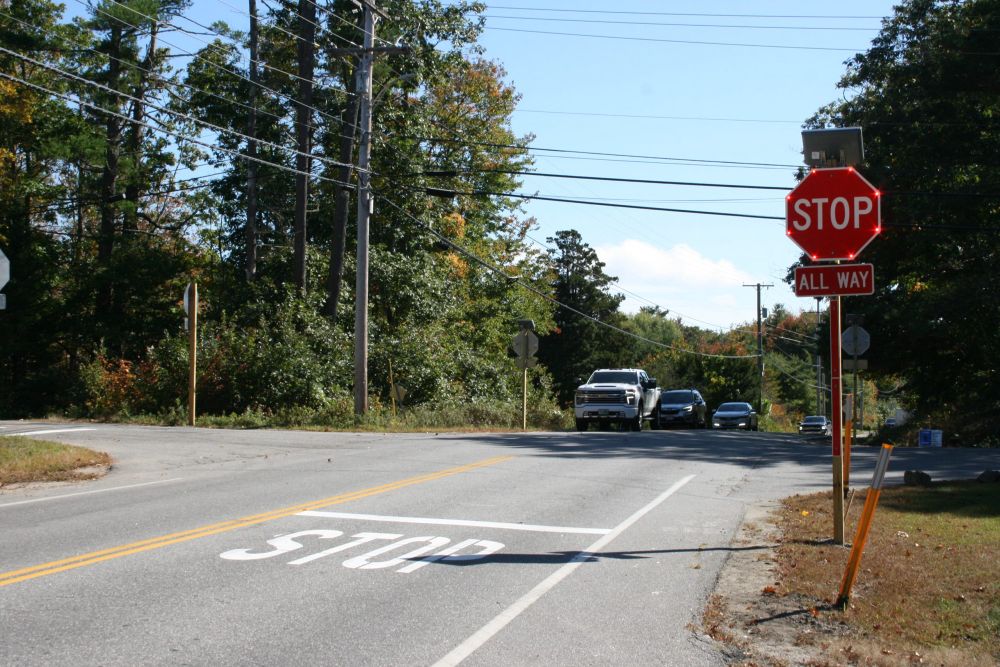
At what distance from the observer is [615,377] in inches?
1310

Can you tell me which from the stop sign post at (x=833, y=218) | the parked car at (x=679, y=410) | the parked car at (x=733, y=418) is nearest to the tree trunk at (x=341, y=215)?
the parked car at (x=679, y=410)

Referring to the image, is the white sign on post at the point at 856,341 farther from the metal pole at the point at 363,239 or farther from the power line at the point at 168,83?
the power line at the point at 168,83

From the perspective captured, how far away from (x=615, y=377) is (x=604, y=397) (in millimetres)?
2200

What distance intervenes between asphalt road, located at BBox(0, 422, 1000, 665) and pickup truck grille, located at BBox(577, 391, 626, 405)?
13335 mm

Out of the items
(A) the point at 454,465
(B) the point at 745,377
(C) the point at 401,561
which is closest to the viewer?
(C) the point at 401,561

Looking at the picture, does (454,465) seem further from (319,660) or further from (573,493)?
(319,660)

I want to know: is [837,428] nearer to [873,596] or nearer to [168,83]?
[873,596]

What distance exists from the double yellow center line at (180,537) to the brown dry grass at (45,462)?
4.93 meters

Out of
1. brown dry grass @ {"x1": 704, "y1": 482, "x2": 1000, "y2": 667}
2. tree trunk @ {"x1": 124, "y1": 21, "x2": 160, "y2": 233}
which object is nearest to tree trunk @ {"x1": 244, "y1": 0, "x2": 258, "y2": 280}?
tree trunk @ {"x1": 124, "y1": 21, "x2": 160, "y2": 233}

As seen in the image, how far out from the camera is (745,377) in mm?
75250

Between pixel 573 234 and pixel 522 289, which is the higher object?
pixel 573 234

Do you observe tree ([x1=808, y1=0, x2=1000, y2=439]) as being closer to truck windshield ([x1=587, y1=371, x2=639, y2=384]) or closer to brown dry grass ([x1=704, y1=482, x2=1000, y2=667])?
truck windshield ([x1=587, y1=371, x2=639, y2=384])

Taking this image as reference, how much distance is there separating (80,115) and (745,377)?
52503 mm

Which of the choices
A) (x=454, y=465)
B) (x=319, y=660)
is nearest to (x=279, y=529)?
(x=319, y=660)
